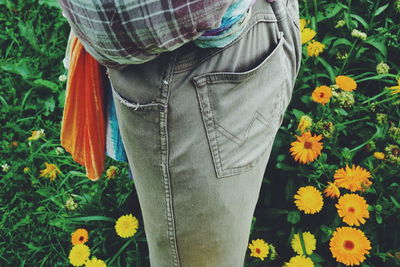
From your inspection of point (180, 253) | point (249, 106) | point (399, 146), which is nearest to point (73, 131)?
point (180, 253)

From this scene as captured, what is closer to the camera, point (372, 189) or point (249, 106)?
point (249, 106)

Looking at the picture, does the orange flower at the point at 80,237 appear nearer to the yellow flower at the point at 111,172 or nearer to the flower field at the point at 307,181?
the flower field at the point at 307,181

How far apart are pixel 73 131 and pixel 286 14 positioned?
2.18ft

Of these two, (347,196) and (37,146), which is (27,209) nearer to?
(37,146)

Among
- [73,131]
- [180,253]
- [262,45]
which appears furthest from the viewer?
[73,131]

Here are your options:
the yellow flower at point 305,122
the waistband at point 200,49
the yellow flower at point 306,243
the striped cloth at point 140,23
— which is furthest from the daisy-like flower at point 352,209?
the striped cloth at point 140,23

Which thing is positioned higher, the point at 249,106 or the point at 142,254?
the point at 249,106

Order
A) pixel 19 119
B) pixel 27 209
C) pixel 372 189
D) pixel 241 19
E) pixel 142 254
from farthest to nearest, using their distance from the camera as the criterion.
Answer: pixel 19 119 < pixel 27 209 < pixel 142 254 < pixel 372 189 < pixel 241 19

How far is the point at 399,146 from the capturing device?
1344mm

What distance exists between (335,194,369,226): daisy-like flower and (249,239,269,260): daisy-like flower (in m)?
0.26

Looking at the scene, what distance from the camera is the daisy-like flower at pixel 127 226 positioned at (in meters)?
1.36

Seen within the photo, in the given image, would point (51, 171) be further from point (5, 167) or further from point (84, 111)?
point (84, 111)

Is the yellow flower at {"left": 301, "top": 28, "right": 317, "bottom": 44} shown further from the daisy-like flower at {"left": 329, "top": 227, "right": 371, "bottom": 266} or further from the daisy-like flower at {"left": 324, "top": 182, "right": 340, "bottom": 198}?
the daisy-like flower at {"left": 329, "top": 227, "right": 371, "bottom": 266}

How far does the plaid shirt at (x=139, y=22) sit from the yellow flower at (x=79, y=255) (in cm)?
96
